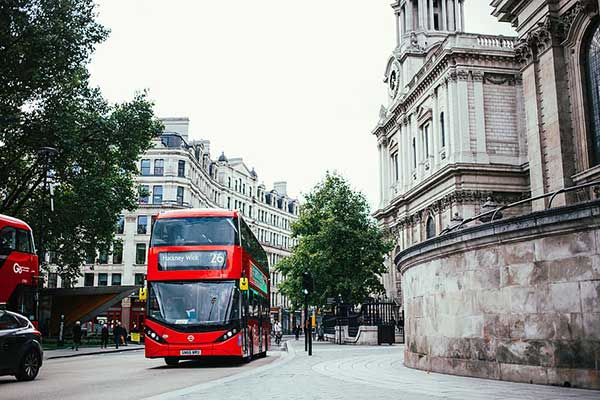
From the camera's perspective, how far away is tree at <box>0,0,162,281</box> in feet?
89.2

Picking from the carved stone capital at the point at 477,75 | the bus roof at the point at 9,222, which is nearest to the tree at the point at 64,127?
the bus roof at the point at 9,222

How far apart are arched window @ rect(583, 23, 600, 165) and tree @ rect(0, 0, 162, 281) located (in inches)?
770

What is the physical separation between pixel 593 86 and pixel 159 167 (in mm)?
55564

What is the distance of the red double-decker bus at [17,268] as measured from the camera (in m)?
18.4

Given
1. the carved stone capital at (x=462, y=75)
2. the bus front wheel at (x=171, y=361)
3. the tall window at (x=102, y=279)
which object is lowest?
the bus front wheel at (x=171, y=361)

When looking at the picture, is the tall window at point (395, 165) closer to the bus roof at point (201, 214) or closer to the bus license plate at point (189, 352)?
the bus roof at point (201, 214)

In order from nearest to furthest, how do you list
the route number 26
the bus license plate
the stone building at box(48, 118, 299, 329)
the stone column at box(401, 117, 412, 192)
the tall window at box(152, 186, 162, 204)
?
1. the bus license plate
2. the route number 26
3. the stone column at box(401, 117, 412, 192)
4. the stone building at box(48, 118, 299, 329)
5. the tall window at box(152, 186, 162, 204)

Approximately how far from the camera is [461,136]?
4409cm

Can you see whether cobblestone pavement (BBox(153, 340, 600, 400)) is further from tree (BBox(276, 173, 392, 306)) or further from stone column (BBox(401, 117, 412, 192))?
stone column (BBox(401, 117, 412, 192))

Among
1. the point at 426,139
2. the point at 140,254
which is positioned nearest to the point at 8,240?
the point at 426,139

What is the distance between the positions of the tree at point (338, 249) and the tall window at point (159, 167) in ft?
91.1

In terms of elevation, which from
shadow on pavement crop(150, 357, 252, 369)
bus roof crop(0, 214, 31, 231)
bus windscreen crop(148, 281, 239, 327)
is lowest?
shadow on pavement crop(150, 357, 252, 369)

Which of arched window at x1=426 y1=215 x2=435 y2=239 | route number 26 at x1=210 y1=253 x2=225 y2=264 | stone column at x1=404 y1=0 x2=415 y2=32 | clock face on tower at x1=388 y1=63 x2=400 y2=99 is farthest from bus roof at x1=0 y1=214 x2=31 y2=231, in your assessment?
stone column at x1=404 y1=0 x2=415 y2=32

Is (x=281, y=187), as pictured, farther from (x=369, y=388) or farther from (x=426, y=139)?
(x=369, y=388)
